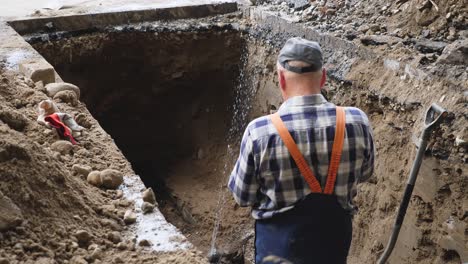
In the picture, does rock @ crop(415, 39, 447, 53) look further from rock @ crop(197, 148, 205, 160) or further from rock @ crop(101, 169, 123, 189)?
rock @ crop(197, 148, 205, 160)

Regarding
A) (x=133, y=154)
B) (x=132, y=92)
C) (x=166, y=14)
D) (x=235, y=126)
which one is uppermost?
(x=166, y=14)

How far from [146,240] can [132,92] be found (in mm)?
3985

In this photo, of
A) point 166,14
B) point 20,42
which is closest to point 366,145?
point 20,42

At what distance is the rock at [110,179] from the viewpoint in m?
2.52

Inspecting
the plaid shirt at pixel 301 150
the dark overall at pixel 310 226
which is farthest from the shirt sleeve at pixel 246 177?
the dark overall at pixel 310 226

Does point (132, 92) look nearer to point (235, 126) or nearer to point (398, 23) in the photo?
point (235, 126)

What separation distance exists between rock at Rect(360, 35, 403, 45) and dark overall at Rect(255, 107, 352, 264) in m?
2.18

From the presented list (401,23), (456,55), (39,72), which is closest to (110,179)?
(39,72)

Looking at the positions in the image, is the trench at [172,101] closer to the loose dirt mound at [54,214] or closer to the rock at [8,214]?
the loose dirt mound at [54,214]

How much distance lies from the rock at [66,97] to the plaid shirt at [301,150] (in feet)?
5.75

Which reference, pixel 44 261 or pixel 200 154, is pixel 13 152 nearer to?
pixel 44 261

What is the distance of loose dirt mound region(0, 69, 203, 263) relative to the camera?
6.29 ft

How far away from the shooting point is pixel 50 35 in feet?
17.2

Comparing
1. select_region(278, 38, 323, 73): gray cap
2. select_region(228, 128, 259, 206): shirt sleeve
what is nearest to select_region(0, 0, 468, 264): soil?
select_region(228, 128, 259, 206): shirt sleeve
